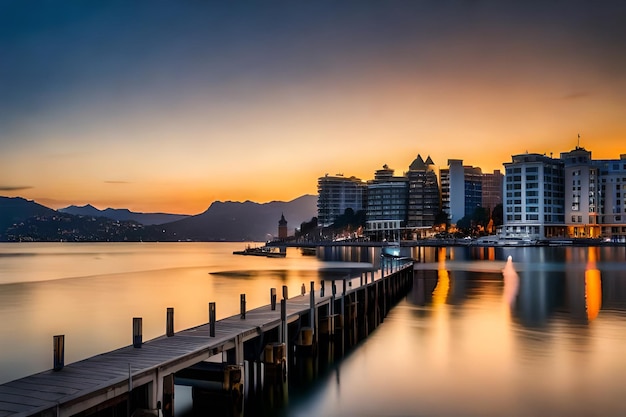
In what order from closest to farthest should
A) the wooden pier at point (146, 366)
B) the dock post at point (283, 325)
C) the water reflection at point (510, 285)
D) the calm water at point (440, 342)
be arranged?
the wooden pier at point (146, 366), the calm water at point (440, 342), the dock post at point (283, 325), the water reflection at point (510, 285)

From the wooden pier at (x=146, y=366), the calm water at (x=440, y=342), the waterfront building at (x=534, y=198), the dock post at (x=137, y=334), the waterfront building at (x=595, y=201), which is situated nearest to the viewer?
the wooden pier at (x=146, y=366)

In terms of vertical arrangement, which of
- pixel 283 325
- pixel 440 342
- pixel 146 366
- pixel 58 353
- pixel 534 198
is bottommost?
pixel 440 342

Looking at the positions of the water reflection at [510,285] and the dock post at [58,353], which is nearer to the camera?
the dock post at [58,353]

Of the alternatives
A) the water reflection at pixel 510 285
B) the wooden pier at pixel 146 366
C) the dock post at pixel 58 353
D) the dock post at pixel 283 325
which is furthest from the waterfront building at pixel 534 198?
the dock post at pixel 58 353

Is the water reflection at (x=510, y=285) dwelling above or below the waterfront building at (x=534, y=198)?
below

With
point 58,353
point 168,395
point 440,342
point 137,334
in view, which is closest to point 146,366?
point 168,395

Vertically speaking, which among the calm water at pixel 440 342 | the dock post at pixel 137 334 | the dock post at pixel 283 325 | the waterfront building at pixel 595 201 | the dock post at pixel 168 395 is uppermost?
the waterfront building at pixel 595 201

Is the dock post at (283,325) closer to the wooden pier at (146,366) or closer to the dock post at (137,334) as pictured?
the wooden pier at (146,366)

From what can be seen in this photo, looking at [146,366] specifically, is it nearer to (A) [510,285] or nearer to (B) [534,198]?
(A) [510,285]

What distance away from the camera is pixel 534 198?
542 ft

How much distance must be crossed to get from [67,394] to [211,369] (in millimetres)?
5955

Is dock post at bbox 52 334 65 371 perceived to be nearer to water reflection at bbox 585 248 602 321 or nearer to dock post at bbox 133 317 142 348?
dock post at bbox 133 317 142 348

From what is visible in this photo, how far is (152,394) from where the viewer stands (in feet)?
41.7

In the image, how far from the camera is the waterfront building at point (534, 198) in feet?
541
